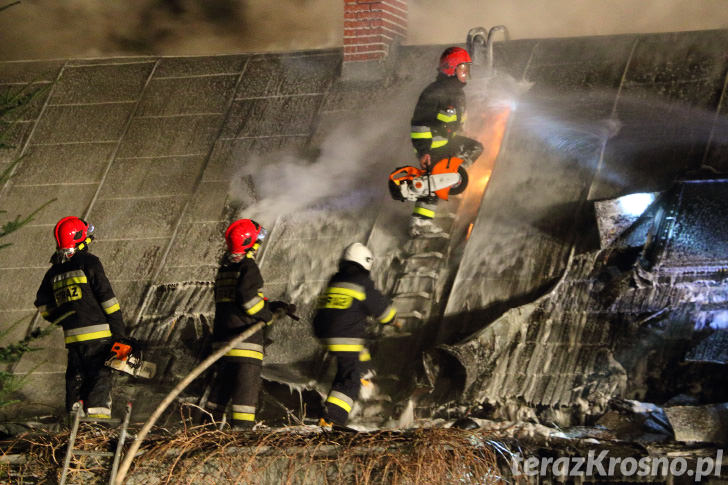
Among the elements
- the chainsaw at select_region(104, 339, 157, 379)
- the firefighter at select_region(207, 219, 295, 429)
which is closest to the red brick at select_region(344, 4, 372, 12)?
the firefighter at select_region(207, 219, 295, 429)

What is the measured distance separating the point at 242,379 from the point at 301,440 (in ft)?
7.43

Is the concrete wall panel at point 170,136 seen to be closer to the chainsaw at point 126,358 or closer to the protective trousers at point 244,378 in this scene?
the chainsaw at point 126,358

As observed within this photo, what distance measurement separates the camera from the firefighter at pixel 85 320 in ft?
22.3

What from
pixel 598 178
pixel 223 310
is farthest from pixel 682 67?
pixel 223 310

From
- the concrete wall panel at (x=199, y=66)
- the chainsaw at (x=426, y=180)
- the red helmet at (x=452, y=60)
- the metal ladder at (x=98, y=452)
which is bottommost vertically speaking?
the metal ladder at (x=98, y=452)

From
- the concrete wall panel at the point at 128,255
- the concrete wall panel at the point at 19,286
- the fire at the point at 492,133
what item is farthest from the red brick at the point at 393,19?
the concrete wall panel at the point at 19,286

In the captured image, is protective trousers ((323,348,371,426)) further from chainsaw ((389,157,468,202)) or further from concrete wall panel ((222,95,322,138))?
concrete wall panel ((222,95,322,138))

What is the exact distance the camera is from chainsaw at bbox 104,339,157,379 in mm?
6699

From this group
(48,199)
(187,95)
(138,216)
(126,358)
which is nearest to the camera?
(126,358)

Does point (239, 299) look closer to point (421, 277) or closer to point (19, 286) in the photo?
point (421, 277)

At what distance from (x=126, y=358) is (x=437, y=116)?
3.58 metres

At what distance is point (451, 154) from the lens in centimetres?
834

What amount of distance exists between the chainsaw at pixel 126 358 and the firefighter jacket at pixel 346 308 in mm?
1414

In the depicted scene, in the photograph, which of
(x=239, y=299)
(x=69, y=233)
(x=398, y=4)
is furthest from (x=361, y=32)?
(x=239, y=299)
